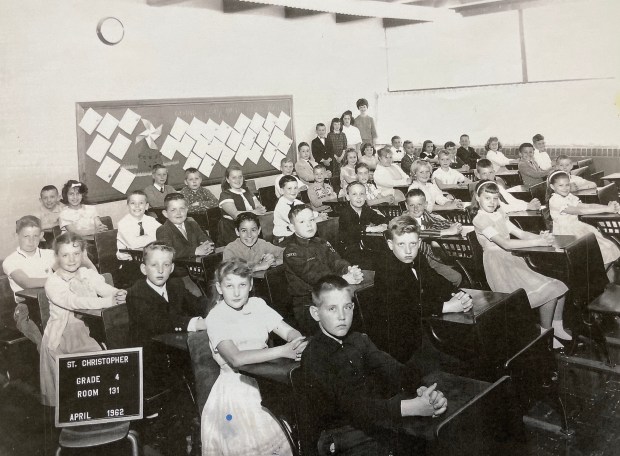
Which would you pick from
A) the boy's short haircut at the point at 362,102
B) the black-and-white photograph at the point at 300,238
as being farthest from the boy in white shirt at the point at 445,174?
the boy's short haircut at the point at 362,102

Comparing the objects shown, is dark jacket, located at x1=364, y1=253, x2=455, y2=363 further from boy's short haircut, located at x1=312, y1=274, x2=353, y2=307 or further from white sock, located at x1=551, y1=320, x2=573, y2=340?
white sock, located at x1=551, y1=320, x2=573, y2=340

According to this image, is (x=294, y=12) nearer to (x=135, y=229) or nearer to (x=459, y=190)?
(x=459, y=190)

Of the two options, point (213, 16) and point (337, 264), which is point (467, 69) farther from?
point (337, 264)

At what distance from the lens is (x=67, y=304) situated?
2465 millimetres

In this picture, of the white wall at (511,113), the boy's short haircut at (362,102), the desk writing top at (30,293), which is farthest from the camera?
the boy's short haircut at (362,102)

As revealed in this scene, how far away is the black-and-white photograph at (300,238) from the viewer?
188 centimetres

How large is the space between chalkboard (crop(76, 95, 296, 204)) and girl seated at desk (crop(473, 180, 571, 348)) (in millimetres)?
4117

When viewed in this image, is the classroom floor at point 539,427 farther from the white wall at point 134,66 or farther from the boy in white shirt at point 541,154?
the boy in white shirt at point 541,154

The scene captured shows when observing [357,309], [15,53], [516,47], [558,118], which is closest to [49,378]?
[357,309]

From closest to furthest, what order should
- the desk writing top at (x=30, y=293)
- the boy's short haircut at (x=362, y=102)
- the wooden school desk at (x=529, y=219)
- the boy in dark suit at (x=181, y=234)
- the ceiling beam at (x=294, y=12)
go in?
the desk writing top at (x=30, y=293) < the boy in dark suit at (x=181, y=234) < the wooden school desk at (x=529, y=219) < the ceiling beam at (x=294, y=12) < the boy's short haircut at (x=362, y=102)

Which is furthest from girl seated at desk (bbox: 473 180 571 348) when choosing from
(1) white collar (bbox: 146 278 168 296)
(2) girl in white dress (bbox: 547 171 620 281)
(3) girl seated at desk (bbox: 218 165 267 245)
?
(3) girl seated at desk (bbox: 218 165 267 245)

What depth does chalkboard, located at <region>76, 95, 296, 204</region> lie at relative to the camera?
566 centimetres

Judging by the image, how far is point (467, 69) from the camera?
29.3ft

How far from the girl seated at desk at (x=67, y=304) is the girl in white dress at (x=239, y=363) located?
771mm
